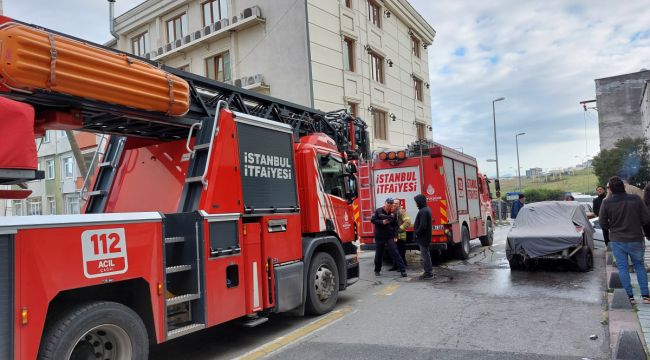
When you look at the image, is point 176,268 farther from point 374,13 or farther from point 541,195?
point 541,195

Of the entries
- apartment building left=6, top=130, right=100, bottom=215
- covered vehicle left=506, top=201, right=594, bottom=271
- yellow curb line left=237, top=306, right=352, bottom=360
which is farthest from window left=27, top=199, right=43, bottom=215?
covered vehicle left=506, top=201, right=594, bottom=271

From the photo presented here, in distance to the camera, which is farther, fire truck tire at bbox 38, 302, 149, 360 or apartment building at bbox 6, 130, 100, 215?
apartment building at bbox 6, 130, 100, 215

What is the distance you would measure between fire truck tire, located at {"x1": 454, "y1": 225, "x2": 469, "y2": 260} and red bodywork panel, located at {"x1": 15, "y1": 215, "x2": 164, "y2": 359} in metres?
10.00

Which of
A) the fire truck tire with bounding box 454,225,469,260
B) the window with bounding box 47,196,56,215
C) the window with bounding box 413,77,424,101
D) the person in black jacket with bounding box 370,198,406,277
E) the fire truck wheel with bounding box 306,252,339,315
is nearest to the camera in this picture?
the fire truck wheel with bounding box 306,252,339,315

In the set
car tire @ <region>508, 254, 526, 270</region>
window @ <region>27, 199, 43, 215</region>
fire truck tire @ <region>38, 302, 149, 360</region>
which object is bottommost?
car tire @ <region>508, 254, 526, 270</region>

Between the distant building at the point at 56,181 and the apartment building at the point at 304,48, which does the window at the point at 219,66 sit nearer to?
the apartment building at the point at 304,48

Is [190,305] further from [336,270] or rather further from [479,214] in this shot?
[479,214]

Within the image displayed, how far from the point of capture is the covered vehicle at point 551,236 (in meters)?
9.80

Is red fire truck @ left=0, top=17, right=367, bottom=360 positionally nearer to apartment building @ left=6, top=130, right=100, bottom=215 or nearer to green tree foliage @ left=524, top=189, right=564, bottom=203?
apartment building @ left=6, top=130, right=100, bottom=215

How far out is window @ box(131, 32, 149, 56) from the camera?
88.5 ft

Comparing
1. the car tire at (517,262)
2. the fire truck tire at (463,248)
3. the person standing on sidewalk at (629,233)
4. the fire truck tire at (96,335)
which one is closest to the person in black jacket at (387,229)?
the car tire at (517,262)

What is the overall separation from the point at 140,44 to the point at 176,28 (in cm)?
342

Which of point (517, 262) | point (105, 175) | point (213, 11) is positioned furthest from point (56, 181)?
point (517, 262)

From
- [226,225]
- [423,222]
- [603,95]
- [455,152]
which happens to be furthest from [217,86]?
[603,95]
